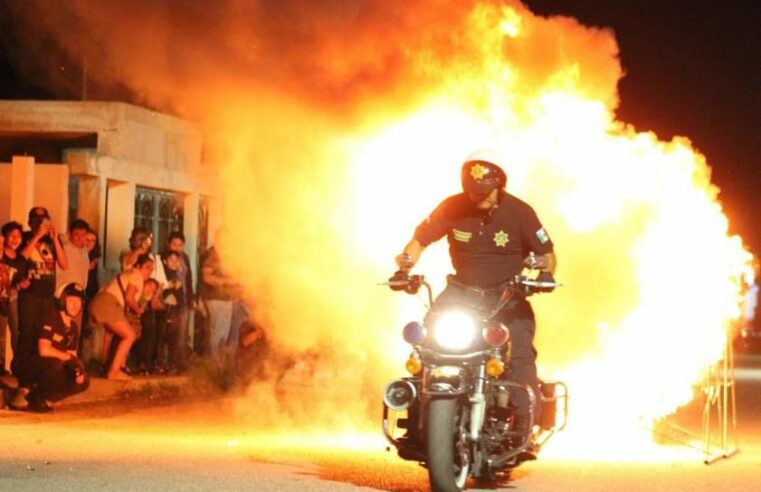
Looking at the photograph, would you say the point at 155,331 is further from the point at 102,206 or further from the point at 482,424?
the point at 482,424

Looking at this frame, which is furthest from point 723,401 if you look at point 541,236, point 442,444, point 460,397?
point 442,444

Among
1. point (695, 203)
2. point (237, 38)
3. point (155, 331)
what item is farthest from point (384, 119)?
point (155, 331)

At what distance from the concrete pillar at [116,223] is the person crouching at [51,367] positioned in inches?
166

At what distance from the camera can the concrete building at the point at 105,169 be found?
19.1 metres

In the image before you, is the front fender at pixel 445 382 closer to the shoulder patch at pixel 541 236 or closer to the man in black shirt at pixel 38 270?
the shoulder patch at pixel 541 236

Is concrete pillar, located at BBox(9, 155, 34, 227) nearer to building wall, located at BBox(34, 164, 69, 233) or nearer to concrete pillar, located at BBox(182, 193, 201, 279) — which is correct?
building wall, located at BBox(34, 164, 69, 233)

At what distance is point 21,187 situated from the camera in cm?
1848

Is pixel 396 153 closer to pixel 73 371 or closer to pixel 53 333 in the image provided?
pixel 53 333

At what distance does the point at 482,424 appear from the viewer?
9172 mm

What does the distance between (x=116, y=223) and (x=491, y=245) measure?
36.4ft

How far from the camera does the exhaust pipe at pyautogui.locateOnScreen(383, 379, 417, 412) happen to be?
9.12 m

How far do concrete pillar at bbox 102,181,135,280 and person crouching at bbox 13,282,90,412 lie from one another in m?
4.21

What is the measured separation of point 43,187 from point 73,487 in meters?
10.2

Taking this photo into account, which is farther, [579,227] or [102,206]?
[102,206]
